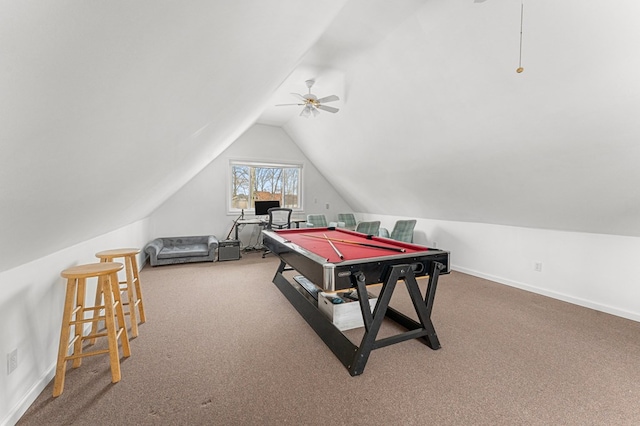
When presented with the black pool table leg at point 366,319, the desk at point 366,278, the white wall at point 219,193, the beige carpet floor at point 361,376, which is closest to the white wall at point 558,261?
the beige carpet floor at point 361,376

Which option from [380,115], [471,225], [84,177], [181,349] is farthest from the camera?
[471,225]

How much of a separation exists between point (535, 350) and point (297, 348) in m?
2.03

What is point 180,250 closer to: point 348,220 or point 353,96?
point 348,220

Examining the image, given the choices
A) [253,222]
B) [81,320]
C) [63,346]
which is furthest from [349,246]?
[253,222]

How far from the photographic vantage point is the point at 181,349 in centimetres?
230

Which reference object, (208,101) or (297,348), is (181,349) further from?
(208,101)

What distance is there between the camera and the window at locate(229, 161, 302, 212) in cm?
668

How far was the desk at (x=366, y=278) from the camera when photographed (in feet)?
6.49

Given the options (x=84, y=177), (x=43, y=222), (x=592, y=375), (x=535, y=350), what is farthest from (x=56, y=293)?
(x=592, y=375)

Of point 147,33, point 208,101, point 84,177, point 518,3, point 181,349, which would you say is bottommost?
point 181,349

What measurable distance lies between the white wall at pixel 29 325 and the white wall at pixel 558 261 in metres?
5.15

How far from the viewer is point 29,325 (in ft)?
5.65

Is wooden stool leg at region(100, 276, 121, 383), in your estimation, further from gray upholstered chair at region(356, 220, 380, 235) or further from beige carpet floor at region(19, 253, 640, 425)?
gray upholstered chair at region(356, 220, 380, 235)

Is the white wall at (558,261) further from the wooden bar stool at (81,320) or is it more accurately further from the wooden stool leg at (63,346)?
the wooden stool leg at (63,346)
